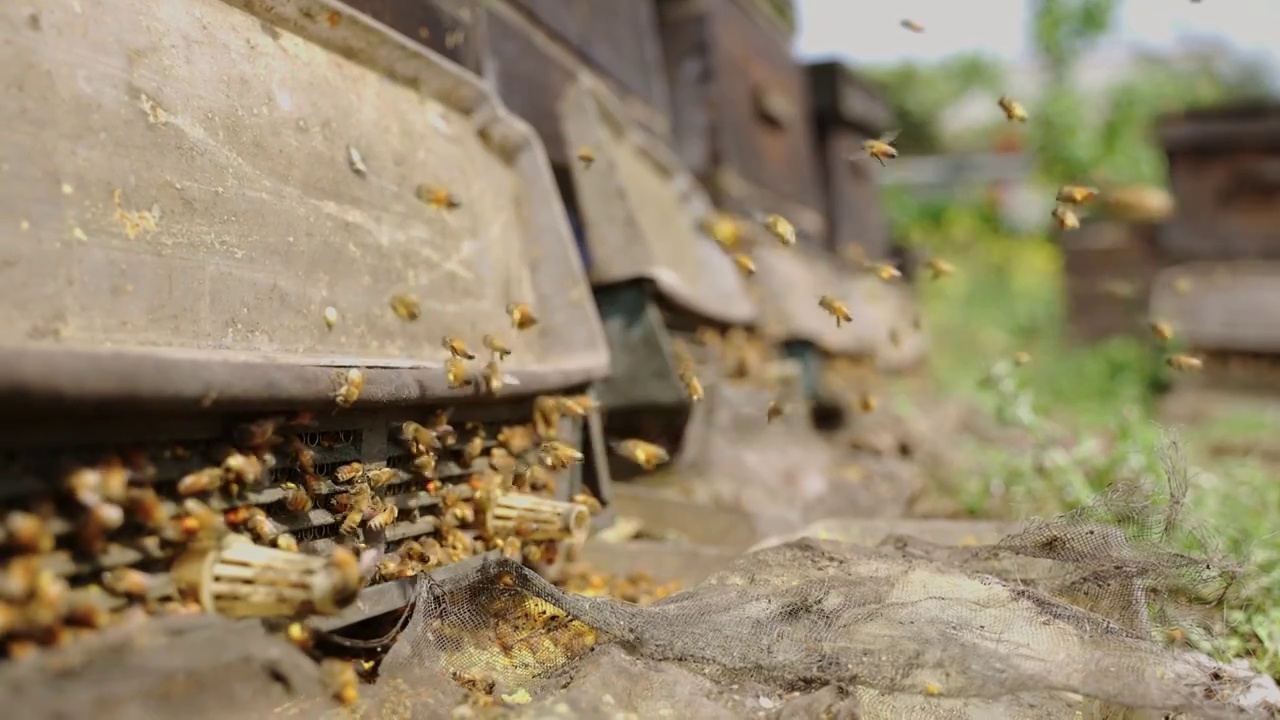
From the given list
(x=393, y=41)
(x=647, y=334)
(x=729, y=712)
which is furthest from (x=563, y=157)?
(x=729, y=712)

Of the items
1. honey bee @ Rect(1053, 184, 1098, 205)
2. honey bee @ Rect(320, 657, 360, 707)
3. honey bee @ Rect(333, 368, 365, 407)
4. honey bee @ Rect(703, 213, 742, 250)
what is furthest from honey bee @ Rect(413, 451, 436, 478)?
honey bee @ Rect(703, 213, 742, 250)

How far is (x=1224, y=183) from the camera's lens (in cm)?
1066

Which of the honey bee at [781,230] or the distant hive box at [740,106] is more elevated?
the distant hive box at [740,106]

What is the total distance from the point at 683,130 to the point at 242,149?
16.7 ft

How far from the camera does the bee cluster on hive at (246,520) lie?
193cm

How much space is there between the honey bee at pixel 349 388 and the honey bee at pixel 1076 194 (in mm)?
3423

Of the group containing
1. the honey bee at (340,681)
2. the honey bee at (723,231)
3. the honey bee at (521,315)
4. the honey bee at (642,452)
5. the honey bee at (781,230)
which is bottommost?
the honey bee at (340,681)

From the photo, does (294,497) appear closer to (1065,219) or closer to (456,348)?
(456,348)

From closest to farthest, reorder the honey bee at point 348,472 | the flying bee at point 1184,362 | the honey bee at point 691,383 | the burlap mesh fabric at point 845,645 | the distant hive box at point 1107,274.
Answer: the burlap mesh fabric at point 845,645 < the honey bee at point 348,472 < the honey bee at point 691,383 < the flying bee at point 1184,362 < the distant hive box at point 1107,274

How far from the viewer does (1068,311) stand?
1198 cm

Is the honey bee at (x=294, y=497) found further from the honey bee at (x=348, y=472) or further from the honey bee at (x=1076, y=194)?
the honey bee at (x=1076, y=194)

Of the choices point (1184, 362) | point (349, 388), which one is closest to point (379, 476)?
point (349, 388)

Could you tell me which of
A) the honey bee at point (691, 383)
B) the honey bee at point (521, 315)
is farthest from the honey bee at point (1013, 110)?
the honey bee at point (521, 315)

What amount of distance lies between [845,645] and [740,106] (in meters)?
6.16
